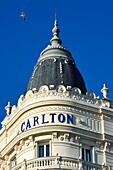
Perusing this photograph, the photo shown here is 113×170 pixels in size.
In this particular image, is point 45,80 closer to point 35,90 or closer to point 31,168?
point 35,90

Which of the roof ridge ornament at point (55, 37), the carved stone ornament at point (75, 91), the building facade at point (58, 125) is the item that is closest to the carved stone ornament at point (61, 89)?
the building facade at point (58, 125)

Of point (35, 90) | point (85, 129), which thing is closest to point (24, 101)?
point (35, 90)

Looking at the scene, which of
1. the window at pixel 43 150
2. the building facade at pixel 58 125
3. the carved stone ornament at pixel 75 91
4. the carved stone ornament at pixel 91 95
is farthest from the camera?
the carved stone ornament at pixel 91 95

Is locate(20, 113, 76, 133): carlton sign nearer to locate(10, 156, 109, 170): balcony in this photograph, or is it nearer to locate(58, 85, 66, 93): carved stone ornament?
locate(58, 85, 66, 93): carved stone ornament

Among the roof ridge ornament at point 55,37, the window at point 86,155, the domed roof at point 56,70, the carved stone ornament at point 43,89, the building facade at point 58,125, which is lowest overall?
the window at point 86,155

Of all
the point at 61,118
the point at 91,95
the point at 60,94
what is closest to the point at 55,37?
the point at 91,95

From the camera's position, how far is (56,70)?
55625mm

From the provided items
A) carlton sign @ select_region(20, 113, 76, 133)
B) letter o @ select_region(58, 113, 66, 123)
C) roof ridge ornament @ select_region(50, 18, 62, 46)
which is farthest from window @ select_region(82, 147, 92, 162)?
roof ridge ornament @ select_region(50, 18, 62, 46)

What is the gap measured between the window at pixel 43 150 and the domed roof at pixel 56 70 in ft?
17.4

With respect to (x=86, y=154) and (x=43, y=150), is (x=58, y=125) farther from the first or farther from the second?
(x=86, y=154)

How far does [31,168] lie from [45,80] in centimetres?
852

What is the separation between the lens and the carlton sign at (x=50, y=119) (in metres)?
51.8

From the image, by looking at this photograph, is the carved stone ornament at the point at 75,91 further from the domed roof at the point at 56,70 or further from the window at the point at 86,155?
the window at the point at 86,155

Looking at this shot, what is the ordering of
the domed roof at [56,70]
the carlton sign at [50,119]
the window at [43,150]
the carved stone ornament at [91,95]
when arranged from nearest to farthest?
the window at [43,150]
the carlton sign at [50,119]
the carved stone ornament at [91,95]
the domed roof at [56,70]
